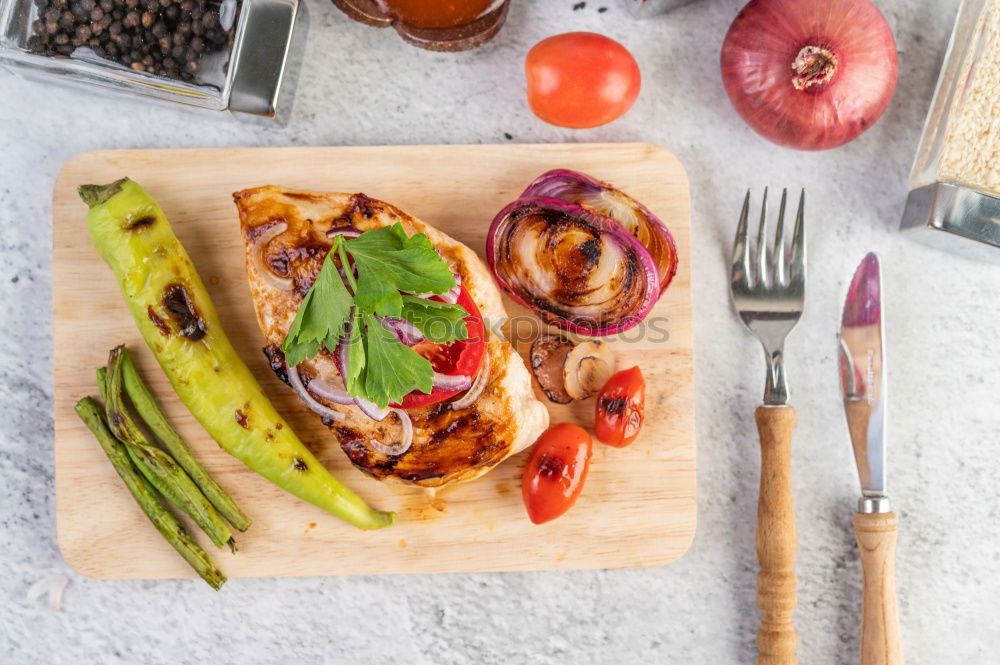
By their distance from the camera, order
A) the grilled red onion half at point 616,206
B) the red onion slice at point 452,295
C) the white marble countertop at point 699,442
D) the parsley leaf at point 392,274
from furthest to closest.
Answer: the white marble countertop at point 699,442, the grilled red onion half at point 616,206, the red onion slice at point 452,295, the parsley leaf at point 392,274

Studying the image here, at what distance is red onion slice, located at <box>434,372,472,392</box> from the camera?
2.67 metres

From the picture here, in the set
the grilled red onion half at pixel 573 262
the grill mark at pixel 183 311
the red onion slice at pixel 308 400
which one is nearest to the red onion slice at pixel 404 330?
the red onion slice at pixel 308 400

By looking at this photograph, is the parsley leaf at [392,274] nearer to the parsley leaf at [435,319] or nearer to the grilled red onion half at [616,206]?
the parsley leaf at [435,319]

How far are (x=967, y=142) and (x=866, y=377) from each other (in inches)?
41.5

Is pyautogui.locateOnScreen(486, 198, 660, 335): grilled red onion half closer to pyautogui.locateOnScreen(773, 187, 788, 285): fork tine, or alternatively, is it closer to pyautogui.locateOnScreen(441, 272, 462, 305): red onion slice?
pyautogui.locateOnScreen(441, 272, 462, 305): red onion slice

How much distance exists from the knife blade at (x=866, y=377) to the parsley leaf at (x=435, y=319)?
5.79ft

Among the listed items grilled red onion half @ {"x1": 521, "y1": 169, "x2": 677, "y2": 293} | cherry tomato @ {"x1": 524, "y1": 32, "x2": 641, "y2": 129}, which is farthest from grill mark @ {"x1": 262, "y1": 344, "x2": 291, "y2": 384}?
cherry tomato @ {"x1": 524, "y1": 32, "x2": 641, "y2": 129}

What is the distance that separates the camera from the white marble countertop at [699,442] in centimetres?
326

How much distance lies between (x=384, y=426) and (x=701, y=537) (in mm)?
1545

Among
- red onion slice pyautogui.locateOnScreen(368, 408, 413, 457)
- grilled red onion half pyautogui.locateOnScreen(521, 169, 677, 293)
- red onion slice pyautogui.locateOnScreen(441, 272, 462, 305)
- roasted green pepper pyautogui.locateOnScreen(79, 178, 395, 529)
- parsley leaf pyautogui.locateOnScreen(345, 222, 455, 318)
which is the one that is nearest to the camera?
parsley leaf pyautogui.locateOnScreen(345, 222, 455, 318)

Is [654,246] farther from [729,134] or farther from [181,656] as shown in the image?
[181,656]

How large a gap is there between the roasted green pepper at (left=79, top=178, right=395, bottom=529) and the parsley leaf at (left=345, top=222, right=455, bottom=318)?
2.61 feet

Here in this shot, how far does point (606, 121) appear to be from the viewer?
10.3ft

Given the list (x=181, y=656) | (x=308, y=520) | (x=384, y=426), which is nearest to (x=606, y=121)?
(x=384, y=426)
